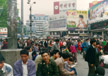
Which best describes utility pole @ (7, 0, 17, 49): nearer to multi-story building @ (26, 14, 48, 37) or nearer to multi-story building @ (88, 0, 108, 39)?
multi-story building @ (88, 0, 108, 39)

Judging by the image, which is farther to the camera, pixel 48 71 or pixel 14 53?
pixel 14 53

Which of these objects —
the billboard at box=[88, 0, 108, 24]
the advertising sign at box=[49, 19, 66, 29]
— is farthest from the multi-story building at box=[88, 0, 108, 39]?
the advertising sign at box=[49, 19, 66, 29]

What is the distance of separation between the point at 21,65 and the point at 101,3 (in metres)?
64.2

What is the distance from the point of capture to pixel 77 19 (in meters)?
99.7

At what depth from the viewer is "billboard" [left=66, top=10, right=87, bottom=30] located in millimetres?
99688

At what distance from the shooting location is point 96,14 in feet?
231

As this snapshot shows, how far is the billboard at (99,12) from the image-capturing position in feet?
204

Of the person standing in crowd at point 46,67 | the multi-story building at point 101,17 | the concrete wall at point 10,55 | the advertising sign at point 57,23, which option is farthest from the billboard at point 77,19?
the person standing in crowd at point 46,67

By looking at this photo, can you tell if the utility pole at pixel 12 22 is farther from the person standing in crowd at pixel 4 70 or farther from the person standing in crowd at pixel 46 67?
the person standing in crowd at pixel 4 70

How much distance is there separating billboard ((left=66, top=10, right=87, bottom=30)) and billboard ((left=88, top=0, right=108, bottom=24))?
21694 mm

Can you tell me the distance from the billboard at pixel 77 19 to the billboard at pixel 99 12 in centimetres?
2169

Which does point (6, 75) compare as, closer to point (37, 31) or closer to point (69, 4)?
point (69, 4)

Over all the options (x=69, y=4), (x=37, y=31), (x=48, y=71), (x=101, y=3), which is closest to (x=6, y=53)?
(x=48, y=71)

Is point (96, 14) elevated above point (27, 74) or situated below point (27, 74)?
above
